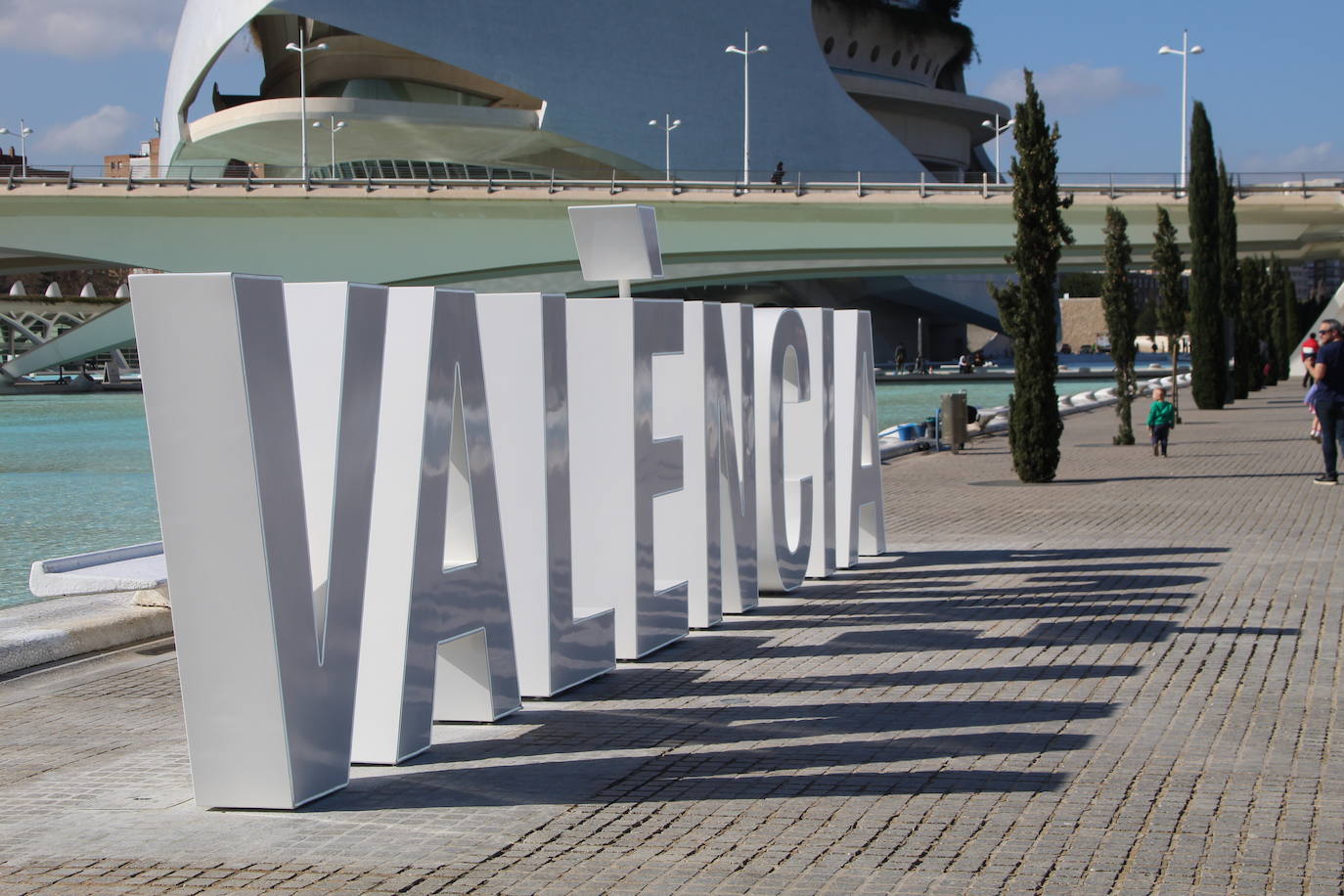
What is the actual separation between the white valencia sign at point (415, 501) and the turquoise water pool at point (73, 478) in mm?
6200

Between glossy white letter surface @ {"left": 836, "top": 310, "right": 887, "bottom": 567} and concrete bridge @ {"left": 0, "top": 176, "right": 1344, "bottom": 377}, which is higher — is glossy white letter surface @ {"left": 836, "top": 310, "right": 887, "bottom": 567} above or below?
below

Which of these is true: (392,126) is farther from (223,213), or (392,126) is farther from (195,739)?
(195,739)

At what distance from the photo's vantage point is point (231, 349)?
4.97 meters

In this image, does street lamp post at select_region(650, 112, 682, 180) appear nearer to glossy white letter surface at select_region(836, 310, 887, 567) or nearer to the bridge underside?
the bridge underside

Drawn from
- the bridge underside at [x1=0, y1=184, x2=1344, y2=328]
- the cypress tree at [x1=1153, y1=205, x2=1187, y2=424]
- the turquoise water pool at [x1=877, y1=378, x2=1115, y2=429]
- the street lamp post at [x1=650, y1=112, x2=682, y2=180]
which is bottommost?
the turquoise water pool at [x1=877, y1=378, x2=1115, y2=429]

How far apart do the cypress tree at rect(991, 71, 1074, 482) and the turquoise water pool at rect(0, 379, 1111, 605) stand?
995 centimetres

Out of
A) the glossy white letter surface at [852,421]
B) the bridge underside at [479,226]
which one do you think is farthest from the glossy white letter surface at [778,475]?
the bridge underside at [479,226]

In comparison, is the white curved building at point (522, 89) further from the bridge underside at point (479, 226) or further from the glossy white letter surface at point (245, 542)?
the glossy white letter surface at point (245, 542)

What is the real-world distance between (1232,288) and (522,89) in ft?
126

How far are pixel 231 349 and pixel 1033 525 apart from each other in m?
9.57

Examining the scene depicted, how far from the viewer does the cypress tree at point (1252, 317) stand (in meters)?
38.8

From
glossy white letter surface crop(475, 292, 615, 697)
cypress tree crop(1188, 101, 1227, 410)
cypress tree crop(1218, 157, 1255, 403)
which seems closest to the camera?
glossy white letter surface crop(475, 292, 615, 697)

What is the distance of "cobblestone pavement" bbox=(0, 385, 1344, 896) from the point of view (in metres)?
4.44

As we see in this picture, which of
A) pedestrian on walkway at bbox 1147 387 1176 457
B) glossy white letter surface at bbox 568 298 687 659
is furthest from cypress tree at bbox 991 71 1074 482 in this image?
glossy white letter surface at bbox 568 298 687 659
